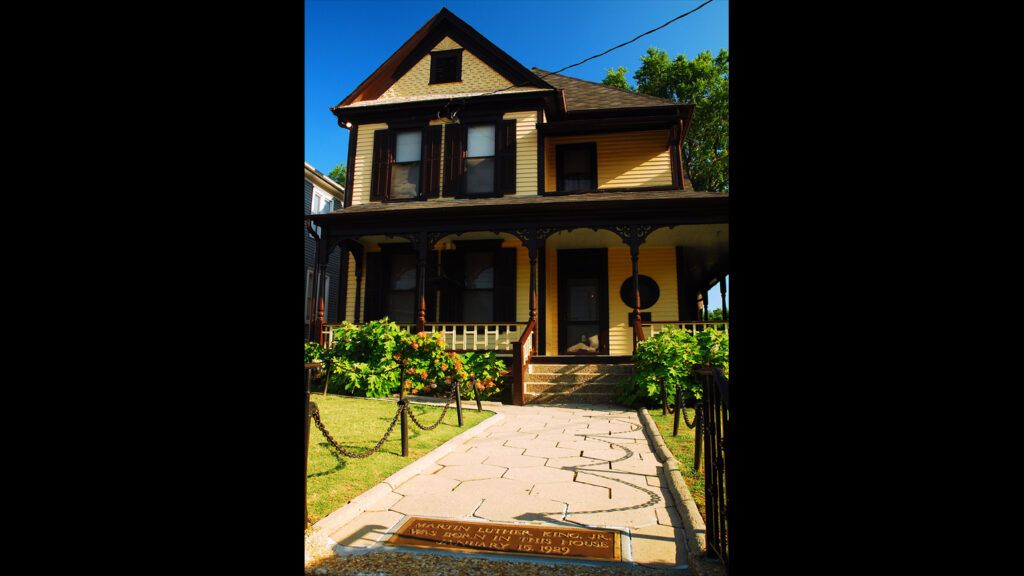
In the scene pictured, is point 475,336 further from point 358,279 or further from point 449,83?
point 449,83

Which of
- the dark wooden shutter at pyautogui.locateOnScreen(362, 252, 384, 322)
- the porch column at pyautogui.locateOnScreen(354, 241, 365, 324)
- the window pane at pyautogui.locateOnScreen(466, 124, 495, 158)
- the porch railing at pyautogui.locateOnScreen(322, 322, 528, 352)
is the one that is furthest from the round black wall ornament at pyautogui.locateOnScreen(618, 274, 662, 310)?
the porch column at pyautogui.locateOnScreen(354, 241, 365, 324)

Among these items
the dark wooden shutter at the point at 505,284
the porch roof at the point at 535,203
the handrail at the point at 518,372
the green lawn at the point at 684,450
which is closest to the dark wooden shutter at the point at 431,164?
the porch roof at the point at 535,203

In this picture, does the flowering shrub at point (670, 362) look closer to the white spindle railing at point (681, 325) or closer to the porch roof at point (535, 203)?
the white spindle railing at point (681, 325)

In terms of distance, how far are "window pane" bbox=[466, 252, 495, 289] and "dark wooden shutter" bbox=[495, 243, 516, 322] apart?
214mm

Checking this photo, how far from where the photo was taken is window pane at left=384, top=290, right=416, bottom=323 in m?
14.9

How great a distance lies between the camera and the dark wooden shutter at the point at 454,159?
14.7m

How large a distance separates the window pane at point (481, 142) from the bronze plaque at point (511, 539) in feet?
40.9

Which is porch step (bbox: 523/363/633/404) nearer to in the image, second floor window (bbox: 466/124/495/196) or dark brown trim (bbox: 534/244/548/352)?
dark brown trim (bbox: 534/244/548/352)

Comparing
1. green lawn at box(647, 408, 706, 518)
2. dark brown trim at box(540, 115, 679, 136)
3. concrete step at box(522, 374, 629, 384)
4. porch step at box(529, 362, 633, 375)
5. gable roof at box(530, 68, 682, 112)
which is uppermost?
gable roof at box(530, 68, 682, 112)
